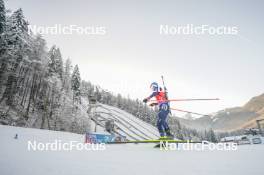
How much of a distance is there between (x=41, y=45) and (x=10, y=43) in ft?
26.2

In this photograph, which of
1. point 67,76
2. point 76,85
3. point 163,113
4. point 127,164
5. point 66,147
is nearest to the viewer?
point 127,164

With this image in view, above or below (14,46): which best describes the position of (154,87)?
below

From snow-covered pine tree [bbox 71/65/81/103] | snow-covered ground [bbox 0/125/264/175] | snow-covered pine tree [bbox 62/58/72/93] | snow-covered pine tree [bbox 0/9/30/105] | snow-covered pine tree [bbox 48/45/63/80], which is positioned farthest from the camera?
snow-covered pine tree [bbox 71/65/81/103]

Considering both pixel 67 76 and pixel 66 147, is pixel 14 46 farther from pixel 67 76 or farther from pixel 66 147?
pixel 66 147

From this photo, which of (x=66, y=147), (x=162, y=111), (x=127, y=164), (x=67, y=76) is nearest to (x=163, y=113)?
(x=162, y=111)

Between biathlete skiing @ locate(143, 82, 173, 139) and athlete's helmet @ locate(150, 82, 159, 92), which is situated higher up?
athlete's helmet @ locate(150, 82, 159, 92)

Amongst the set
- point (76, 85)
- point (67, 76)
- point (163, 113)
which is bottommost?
point (163, 113)

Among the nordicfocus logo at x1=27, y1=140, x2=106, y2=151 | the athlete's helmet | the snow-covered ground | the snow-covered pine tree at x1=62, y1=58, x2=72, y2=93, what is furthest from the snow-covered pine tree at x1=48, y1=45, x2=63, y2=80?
the snow-covered ground

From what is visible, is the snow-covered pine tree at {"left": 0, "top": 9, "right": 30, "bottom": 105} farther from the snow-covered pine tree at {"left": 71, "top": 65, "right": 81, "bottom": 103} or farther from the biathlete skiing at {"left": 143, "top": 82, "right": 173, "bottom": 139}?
the biathlete skiing at {"left": 143, "top": 82, "right": 173, "bottom": 139}

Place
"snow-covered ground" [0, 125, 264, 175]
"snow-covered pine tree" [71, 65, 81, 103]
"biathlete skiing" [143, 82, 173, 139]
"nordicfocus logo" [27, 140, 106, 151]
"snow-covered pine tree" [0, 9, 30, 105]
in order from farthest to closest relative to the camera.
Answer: "snow-covered pine tree" [71, 65, 81, 103], "snow-covered pine tree" [0, 9, 30, 105], "biathlete skiing" [143, 82, 173, 139], "nordicfocus logo" [27, 140, 106, 151], "snow-covered ground" [0, 125, 264, 175]

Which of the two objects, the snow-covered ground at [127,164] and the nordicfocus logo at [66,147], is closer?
the snow-covered ground at [127,164]

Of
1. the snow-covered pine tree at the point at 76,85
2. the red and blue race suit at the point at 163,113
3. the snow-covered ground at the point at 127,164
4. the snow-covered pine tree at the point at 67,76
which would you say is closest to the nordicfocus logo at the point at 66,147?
the snow-covered ground at the point at 127,164

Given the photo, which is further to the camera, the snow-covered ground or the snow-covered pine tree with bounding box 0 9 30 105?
the snow-covered pine tree with bounding box 0 9 30 105

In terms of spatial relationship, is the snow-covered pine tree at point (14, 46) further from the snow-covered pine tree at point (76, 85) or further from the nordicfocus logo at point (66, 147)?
the nordicfocus logo at point (66, 147)
